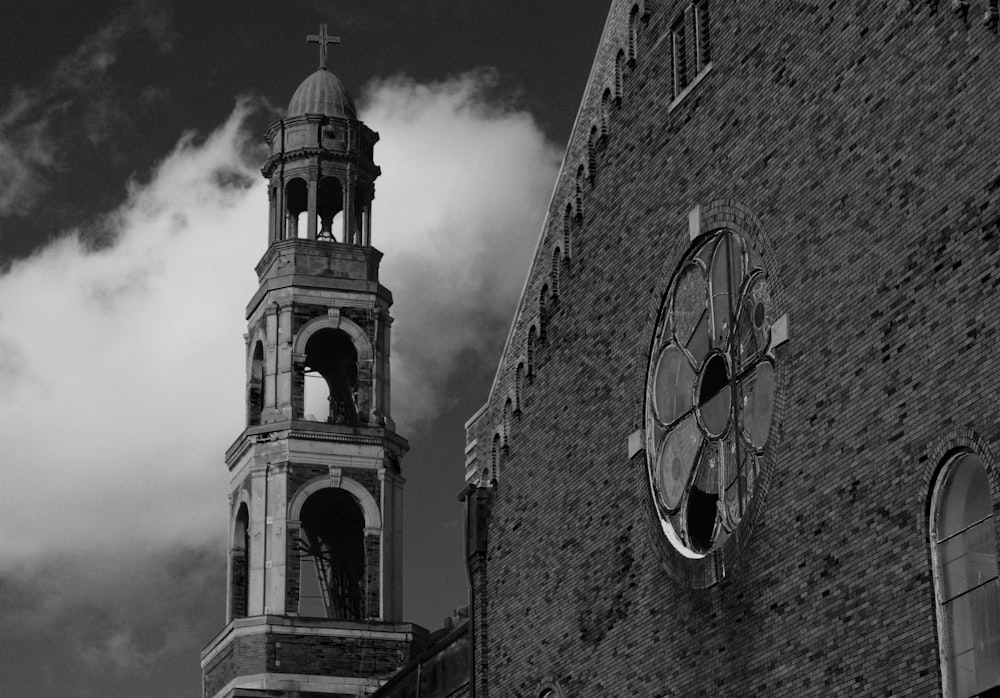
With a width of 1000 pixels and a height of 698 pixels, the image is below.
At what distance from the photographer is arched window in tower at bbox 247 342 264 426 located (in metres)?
49.0

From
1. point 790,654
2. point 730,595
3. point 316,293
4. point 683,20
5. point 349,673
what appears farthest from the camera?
point 316,293

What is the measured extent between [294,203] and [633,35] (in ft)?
83.8

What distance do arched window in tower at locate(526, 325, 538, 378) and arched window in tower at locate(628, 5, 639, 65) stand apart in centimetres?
403

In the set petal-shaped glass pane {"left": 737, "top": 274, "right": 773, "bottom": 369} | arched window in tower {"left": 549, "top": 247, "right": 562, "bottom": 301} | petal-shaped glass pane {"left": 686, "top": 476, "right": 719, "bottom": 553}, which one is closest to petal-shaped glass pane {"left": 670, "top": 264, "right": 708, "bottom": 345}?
petal-shaped glass pane {"left": 737, "top": 274, "right": 773, "bottom": 369}

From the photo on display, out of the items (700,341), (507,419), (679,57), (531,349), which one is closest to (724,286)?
(700,341)

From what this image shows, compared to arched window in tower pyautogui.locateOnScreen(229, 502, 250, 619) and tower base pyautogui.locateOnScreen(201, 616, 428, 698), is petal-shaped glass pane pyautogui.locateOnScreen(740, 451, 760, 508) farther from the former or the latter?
Answer: arched window in tower pyautogui.locateOnScreen(229, 502, 250, 619)

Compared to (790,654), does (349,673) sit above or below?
above

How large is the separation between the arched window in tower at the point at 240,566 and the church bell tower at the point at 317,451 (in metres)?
0.04

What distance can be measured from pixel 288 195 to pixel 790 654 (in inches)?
1279

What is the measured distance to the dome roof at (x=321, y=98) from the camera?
169 ft

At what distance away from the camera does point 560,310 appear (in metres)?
27.5

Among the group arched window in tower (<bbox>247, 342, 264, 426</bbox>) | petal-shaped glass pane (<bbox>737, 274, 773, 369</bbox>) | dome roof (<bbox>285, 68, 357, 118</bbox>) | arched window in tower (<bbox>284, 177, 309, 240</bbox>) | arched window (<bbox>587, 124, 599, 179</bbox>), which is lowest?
petal-shaped glass pane (<bbox>737, 274, 773, 369</bbox>)

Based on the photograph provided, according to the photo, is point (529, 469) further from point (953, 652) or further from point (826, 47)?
point (953, 652)

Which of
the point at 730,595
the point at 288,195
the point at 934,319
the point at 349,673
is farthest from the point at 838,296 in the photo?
the point at 288,195
